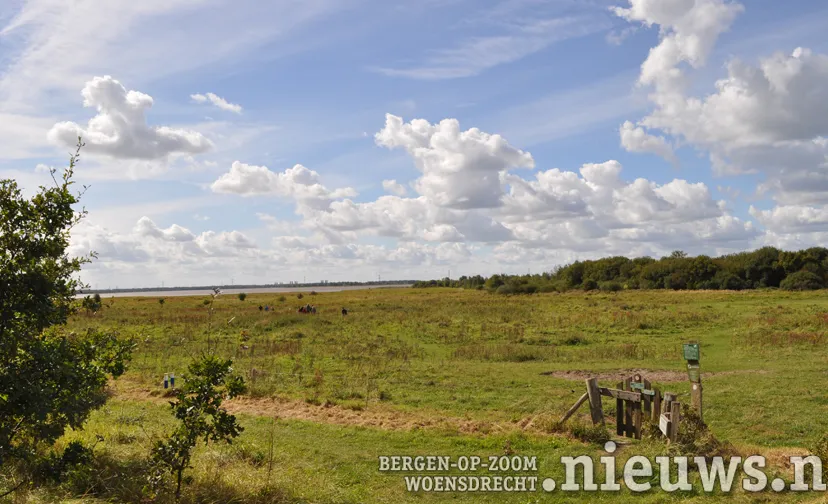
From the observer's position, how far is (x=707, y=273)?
89875mm

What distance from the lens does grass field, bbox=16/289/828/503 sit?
30.4 ft

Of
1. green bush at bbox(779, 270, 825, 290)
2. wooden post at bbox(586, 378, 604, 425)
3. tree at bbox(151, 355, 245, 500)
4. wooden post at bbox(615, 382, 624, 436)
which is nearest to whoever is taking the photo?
tree at bbox(151, 355, 245, 500)

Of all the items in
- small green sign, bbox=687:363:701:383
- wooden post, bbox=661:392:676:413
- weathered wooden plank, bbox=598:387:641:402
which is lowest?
weathered wooden plank, bbox=598:387:641:402

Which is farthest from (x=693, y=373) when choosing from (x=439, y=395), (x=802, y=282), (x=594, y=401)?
(x=802, y=282)

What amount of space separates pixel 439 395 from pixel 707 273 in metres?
84.2

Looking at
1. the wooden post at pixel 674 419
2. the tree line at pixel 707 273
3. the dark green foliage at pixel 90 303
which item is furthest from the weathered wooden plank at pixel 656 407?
the tree line at pixel 707 273

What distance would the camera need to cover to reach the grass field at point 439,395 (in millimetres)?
9273

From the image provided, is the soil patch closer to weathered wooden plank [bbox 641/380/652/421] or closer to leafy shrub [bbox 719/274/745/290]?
weathered wooden plank [bbox 641/380/652/421]

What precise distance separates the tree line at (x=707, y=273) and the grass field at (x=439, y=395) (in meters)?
46.5

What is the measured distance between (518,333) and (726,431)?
21182mm

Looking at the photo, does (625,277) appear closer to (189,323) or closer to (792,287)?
(792,287)

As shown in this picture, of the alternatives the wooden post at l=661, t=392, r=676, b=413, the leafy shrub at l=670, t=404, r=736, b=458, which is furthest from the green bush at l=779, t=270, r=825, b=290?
the wooden post at l=661, t=392, r=676, b=413

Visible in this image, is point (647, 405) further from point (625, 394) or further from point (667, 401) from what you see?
point (667, 401)

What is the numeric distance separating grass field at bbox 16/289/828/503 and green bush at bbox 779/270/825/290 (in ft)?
133
